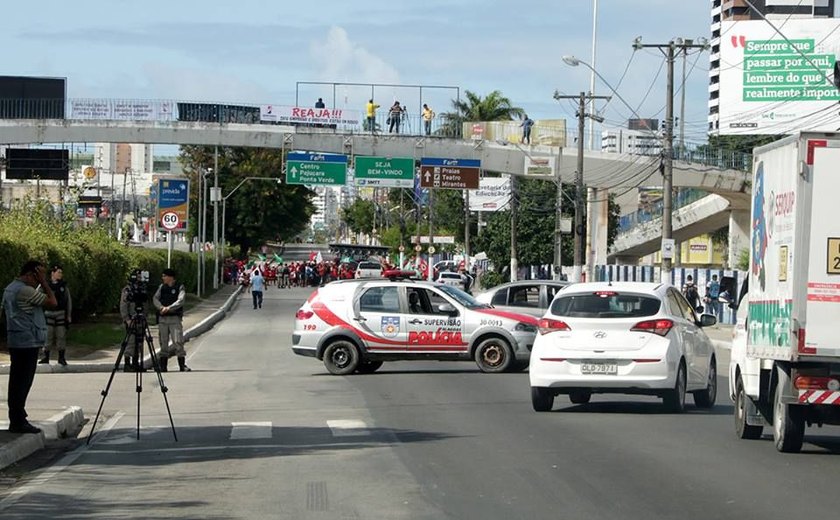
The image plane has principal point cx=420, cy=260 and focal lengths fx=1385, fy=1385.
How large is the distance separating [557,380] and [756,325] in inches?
147

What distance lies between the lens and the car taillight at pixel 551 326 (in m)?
17.6

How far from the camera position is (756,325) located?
14211 mm

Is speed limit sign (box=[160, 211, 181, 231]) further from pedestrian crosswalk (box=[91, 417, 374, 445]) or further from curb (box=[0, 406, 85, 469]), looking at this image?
pedestrian crosswalk (box=[91, 417, 374, 445])

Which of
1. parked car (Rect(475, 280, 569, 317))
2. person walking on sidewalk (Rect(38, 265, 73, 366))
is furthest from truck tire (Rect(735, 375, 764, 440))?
person walking on sidewalk (Rect(38, 265, 73, 366))

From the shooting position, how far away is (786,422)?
525 inches

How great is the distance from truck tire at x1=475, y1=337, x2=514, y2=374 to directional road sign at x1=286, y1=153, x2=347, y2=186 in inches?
1472

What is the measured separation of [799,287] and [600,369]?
15.9ft

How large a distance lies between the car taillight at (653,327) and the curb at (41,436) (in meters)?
7.02

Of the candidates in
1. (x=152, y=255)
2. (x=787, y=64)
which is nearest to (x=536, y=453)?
(x=152, y=255)

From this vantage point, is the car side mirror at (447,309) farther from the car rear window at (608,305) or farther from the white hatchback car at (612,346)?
the car rear window at (608,305)

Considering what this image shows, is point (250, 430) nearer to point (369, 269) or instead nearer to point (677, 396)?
point (677, 396)

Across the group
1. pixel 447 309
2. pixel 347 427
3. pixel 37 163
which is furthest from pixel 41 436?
pixel 37 163

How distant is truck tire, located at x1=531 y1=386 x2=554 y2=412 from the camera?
1769cm

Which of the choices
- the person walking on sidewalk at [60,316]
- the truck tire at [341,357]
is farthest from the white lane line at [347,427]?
the person walking on sidewalk at [60,316]
